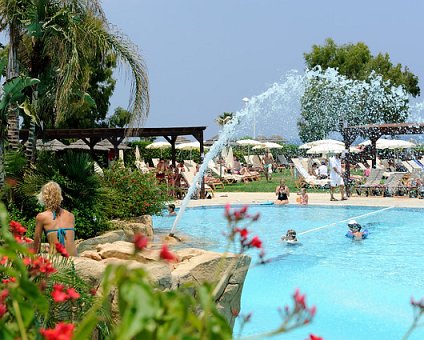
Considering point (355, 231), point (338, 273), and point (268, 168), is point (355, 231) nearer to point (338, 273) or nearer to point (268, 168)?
point (338, 273)

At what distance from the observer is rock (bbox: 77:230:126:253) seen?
330 inches

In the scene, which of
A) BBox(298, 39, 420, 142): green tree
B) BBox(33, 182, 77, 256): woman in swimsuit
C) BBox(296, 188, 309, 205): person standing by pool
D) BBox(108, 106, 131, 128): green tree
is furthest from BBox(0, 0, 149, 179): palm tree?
BBox(298, 39, 420, 142): green tree

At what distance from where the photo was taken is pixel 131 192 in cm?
1127

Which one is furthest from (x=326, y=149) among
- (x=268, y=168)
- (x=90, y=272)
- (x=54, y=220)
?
(x=90, y=272)

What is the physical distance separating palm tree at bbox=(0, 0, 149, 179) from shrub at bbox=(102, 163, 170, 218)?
3.60ft

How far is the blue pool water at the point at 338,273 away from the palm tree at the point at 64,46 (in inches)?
126

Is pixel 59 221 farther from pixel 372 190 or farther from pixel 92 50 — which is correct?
pixel 372 190

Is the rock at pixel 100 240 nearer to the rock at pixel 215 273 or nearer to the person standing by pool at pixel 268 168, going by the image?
the rock at pixel 215 273

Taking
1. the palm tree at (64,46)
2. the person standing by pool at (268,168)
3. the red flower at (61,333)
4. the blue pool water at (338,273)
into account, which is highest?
the palm tree at (64,46)

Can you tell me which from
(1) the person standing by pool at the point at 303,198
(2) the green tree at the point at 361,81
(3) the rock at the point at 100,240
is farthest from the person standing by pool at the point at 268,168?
(3) the rock at the point at 100,240

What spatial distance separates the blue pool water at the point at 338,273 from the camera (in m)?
6.54

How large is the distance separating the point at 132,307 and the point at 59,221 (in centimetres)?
481

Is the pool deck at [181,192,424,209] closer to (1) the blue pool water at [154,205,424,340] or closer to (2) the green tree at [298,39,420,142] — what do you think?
(1) the blue pool water at [154,205,424,340]

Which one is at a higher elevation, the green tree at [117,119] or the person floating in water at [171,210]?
the green tree at [117,119]
